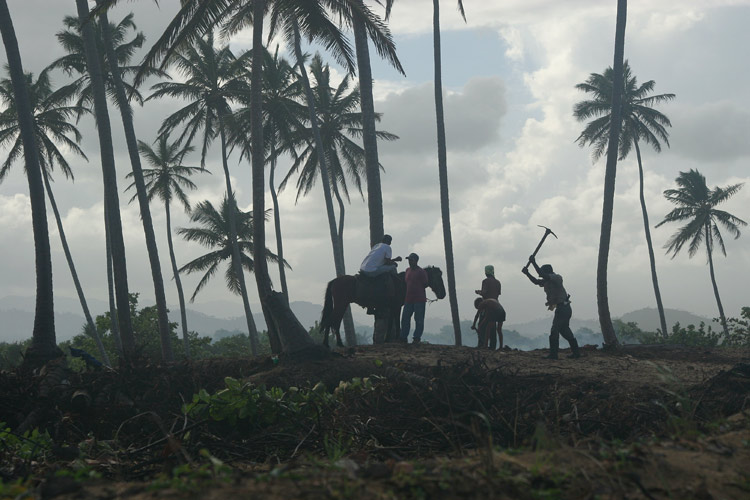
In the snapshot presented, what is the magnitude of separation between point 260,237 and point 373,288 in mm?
2701

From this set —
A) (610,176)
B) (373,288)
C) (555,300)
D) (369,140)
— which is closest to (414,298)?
(373,288)

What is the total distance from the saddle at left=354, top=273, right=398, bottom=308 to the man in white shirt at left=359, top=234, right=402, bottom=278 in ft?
0.43

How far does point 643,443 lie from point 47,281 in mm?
12731

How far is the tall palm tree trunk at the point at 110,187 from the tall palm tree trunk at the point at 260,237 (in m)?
5.68

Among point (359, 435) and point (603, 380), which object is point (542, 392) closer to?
point (603, 380)

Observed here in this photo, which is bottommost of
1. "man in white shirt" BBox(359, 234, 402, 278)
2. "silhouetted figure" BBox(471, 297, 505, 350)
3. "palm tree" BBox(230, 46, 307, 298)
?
"silhouetted figure" BBox(471, 297, 505, 350)

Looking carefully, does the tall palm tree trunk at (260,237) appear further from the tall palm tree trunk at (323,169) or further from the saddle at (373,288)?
the tall palm tree trunk at (323,169)

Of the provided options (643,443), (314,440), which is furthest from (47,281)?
(643,443)

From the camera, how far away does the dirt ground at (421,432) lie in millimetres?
3797

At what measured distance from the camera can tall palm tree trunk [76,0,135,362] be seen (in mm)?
18484

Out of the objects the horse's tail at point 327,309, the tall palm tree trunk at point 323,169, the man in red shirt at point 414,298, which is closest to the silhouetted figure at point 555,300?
the man in red shirt at point 414,298

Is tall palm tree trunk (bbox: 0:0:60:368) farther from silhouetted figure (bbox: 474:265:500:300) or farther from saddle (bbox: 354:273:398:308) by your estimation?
silhouetted figure (bbox: 474:265:500:300)

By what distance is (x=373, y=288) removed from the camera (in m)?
13.3

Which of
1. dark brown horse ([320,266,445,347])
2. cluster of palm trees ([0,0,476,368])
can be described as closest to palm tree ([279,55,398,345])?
cluster of palm trees ([0,0,476,368])
